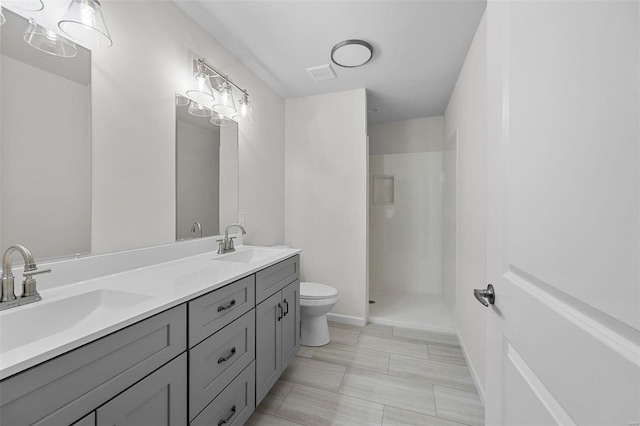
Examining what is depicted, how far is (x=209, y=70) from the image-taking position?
73.5 inches

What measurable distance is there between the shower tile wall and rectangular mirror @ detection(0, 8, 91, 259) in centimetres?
330

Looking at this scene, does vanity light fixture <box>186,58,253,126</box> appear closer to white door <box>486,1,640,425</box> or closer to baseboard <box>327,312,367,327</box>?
white door <box>486,1,640,425</box>

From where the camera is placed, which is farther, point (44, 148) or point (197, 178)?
point (197, 178)

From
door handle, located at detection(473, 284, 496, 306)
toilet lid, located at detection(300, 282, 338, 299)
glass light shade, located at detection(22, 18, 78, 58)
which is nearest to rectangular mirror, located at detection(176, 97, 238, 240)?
glass light shade, located at detection(22, 18, 78, 58)

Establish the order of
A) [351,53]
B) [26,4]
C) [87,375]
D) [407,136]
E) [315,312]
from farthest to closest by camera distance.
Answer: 1. [407,136]
2. [315,312]
3. [351,53]
4. [26,4]
5. [87,375]

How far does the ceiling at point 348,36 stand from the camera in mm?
1622

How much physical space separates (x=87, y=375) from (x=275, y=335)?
1.05 m

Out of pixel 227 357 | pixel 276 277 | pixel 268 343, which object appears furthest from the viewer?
pixel 276 277

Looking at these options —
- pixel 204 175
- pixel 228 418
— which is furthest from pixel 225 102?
pixel 228 418

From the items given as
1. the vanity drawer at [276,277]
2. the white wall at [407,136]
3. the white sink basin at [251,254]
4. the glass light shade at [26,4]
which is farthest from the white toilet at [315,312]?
the white wall at [407,136]

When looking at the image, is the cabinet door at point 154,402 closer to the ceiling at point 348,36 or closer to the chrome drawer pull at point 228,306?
the chrome drawer pull at point 228,306

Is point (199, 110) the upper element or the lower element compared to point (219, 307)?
upper

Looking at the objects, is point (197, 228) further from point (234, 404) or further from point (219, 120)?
point (234, 404)

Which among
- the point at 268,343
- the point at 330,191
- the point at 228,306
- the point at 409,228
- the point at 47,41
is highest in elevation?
the point at 47,41
